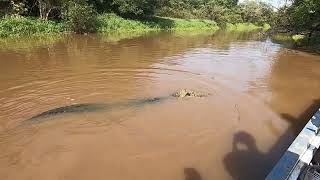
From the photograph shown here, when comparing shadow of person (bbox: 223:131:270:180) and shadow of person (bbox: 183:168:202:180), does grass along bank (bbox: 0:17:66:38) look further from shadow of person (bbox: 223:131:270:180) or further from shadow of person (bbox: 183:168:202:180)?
shadow of person (bbox: 183:168:202:180)

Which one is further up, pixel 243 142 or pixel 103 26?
pixel 103 26

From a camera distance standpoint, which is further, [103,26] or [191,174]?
[103,26]

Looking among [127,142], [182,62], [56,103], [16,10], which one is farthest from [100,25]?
[127,142]

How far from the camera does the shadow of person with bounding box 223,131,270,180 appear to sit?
4999mm

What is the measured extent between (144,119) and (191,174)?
2328 millimetres

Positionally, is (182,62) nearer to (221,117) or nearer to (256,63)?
(256,63)

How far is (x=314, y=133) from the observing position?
523 cm

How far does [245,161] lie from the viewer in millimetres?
5371

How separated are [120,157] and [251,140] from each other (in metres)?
2.63

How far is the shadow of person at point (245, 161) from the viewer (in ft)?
16.4

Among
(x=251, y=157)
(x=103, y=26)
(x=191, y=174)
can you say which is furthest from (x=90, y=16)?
(x=191, y=174)

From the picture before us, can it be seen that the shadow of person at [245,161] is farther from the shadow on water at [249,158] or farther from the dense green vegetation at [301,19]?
the dense green vegetation at [301,19]

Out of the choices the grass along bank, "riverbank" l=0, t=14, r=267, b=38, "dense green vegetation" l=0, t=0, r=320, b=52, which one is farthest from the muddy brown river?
"dense green vegetation" l=0, t=0, r=320, b=52

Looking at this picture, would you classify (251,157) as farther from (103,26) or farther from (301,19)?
(103,26)
